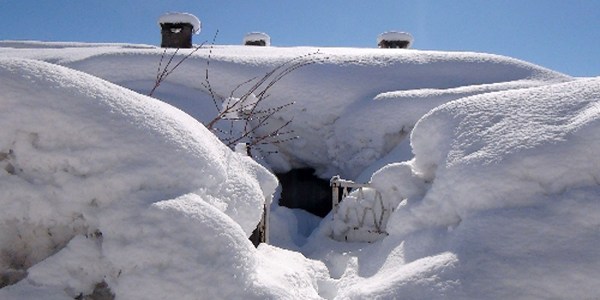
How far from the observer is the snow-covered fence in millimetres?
5591

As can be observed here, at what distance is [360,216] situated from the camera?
577 centimetres

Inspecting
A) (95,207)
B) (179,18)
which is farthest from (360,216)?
(179,18)

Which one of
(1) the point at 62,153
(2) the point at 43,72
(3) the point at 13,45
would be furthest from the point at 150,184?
(3) the point at 13,45

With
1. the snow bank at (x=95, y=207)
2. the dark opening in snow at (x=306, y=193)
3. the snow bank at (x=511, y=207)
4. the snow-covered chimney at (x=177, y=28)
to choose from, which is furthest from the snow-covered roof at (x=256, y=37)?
the snow bank at (x=95, y=207)

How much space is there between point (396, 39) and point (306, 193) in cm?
686

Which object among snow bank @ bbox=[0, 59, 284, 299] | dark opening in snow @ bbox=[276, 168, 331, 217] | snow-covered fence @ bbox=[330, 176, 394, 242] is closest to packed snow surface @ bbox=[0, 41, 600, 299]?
snow bank @ bbox=[0, 59, 284, 299]

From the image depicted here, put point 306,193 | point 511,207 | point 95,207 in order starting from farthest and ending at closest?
1. point 306,193
2. point 511,207
3. point 95,207

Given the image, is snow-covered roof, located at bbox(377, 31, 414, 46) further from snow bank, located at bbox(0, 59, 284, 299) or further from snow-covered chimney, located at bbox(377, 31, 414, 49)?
snow bank, located at bbox(0, 59, 284, 299)

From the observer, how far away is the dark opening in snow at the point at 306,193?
809 centimetres

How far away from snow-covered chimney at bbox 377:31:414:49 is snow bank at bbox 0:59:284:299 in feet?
40.9

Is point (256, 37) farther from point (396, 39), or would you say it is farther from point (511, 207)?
point (511, 207)

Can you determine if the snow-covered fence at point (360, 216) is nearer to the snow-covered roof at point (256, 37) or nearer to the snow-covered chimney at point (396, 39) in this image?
the snow-covered chimney at point (396, 39)

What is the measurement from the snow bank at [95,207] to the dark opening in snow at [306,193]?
6406mm

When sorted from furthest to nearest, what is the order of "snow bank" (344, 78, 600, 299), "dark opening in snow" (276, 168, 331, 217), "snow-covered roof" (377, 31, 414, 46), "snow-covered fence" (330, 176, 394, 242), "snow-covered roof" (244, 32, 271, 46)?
"snow-covered roof" (244, 32, 271, 46), "snow-covered roof" (377, 31, 414, 46), "dark opening in snow" (276, 168, 331, 217), "snow-covered fence" (330, 176, 394, 242), "snow bank" (344, 78, 600, 299)
